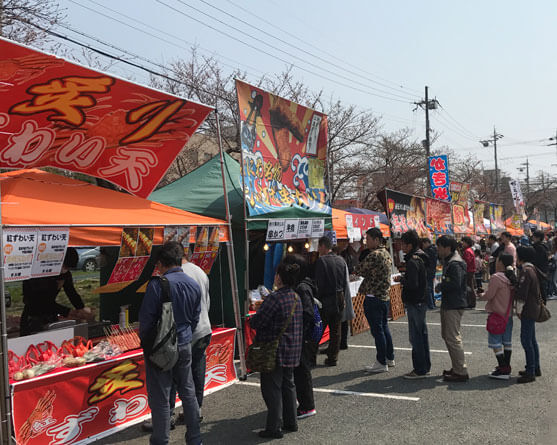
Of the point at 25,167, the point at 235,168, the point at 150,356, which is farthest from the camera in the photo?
the point at 235,168

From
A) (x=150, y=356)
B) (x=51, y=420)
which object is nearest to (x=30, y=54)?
(x=150, y=356)

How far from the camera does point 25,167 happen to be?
18.0 feet

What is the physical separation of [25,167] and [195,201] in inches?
103

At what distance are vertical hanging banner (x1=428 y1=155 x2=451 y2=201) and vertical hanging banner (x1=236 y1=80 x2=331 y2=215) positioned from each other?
9.33 m

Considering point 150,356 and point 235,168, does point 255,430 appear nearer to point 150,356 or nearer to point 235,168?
point 150,356

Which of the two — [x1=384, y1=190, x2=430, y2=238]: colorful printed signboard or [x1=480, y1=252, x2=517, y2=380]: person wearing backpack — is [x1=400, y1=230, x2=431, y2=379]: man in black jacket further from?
[x1=384, y1=190, x2=430, y2=238]: colorful printed signboard

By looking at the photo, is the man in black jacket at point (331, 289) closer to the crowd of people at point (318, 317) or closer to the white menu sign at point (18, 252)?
the crowd of people at point (318, 317)

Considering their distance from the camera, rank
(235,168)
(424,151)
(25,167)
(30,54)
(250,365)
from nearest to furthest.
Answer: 1. (30,54)
2. (250,365)
3. (25,167)
4. (235,168)
5. (424,151)

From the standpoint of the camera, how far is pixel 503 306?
572cm

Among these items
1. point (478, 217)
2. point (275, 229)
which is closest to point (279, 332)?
point (275, 229)

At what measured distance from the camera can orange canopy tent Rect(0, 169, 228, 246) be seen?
4.45m

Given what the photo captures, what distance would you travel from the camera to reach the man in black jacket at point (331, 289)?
648 centimetres

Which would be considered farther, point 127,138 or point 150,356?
point 127,138

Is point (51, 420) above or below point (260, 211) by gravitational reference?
below
